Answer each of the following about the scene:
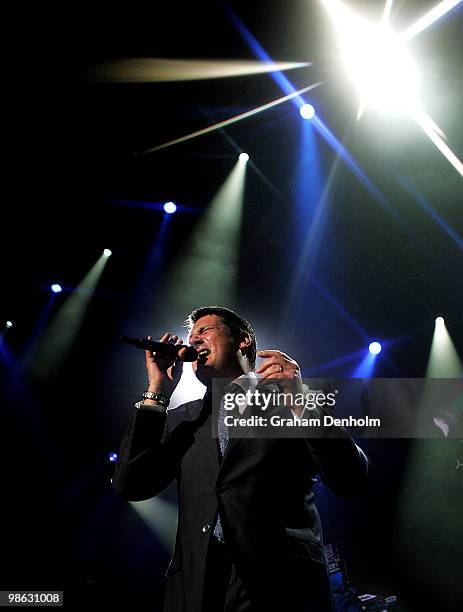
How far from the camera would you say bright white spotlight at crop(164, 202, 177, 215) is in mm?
5742

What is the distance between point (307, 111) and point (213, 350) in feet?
11.9

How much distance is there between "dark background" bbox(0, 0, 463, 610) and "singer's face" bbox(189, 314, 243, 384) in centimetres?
292

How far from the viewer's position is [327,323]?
6367 millimetres

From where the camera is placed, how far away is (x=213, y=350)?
2219 mm

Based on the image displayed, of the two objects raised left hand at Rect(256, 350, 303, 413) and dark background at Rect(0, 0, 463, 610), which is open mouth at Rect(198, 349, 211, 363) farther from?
dark background at Rect(0, 0, 463, 610)

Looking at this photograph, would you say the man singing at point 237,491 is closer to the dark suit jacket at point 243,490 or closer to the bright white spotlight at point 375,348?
the dark suit jacket at point 243,490

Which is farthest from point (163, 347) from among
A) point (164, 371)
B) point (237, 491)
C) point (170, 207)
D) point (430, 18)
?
point (170, 207)

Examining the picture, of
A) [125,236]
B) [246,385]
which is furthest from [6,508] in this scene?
[246,385]

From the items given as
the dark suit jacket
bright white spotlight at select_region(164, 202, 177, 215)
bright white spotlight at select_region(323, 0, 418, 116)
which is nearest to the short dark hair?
the dark suit jacket

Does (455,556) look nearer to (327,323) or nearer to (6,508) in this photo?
(327,323)

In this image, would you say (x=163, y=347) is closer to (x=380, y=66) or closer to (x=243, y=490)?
(x=243, y=490)

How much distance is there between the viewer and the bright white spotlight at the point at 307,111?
184 inches

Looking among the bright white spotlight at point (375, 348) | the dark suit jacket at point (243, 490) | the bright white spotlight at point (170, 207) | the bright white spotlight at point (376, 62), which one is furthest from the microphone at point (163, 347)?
the bright white spotlight at point (375, 348)

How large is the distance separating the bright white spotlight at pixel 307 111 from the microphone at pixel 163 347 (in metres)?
3.71
